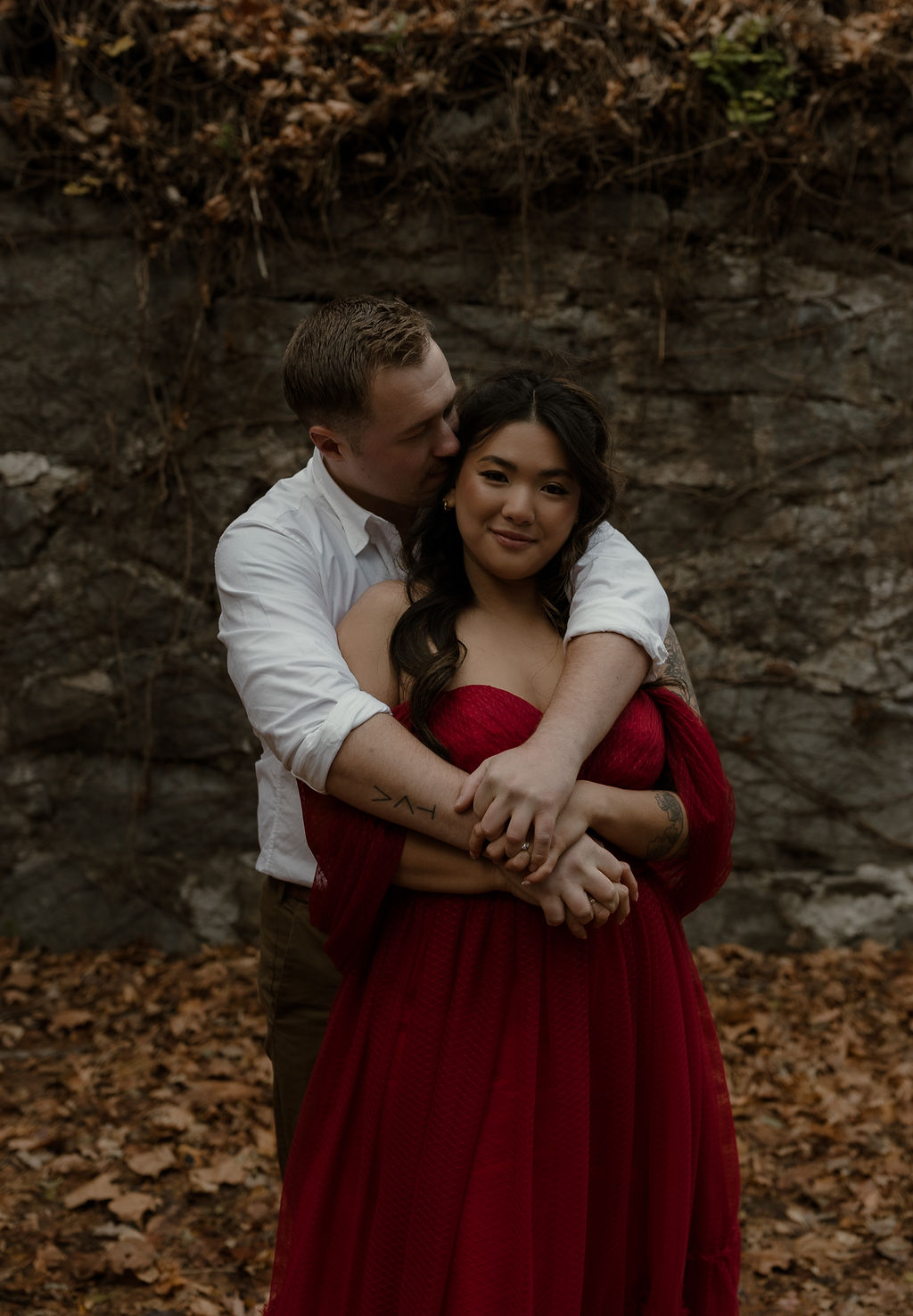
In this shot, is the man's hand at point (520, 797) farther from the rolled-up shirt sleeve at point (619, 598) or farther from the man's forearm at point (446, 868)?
the rolled-up shirt sleeve at point (619, 598)

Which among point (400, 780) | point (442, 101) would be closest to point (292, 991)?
point (400, 780)

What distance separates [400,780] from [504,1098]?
21.7 inches

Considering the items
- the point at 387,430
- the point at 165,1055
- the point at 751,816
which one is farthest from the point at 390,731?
the point at 751,816

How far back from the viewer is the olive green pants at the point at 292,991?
100 inches

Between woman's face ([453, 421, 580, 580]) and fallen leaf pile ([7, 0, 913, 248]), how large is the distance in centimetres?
270

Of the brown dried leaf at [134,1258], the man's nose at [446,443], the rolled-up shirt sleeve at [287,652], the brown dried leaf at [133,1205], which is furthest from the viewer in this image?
the brown dried leaf at [133,1205]

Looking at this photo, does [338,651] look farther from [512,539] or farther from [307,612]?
[512,539]

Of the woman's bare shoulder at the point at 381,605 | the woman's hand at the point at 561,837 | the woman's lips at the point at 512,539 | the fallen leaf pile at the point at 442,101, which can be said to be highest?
the fallen leaf pile at the point at 442,101

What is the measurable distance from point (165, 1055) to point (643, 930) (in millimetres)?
2715

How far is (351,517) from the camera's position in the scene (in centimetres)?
244

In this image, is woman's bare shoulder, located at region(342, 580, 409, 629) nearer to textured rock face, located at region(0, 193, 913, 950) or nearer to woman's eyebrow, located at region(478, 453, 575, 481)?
woman's eyebrow, located at region(478, 453, 575, 481)

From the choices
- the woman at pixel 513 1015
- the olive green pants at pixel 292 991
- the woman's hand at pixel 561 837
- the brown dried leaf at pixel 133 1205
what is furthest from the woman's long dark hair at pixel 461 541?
the brown dried leaf at pixel 133 1205

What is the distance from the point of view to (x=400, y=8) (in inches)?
171

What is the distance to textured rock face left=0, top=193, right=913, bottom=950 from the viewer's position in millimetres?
4469
